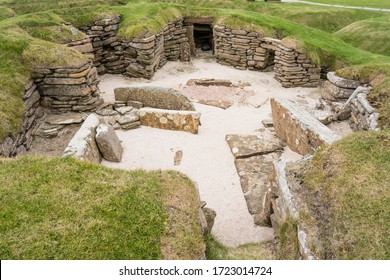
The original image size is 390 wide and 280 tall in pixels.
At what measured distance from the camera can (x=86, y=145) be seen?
843cm

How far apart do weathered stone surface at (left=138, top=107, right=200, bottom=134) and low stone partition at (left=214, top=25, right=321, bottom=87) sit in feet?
26.7

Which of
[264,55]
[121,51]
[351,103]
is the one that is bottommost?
[264,55]

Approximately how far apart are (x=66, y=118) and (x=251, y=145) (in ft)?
23.1

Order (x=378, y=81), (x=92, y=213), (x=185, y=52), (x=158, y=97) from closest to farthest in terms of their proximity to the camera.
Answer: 1. (x=92, y=213)
2. (x=378, y=81)
3. (x=158, y=97)
4. (x=185, y=52)

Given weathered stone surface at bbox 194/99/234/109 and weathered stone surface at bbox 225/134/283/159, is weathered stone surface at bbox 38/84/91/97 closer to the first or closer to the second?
weathered stone surface at bbox 194/99/234/109

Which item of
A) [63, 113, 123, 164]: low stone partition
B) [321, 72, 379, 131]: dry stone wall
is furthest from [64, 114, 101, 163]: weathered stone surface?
[321, 72, 379, 131]: dry stone wall

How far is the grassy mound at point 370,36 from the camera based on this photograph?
19719 mm

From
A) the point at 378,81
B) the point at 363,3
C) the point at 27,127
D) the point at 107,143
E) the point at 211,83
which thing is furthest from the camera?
the point at 363,3

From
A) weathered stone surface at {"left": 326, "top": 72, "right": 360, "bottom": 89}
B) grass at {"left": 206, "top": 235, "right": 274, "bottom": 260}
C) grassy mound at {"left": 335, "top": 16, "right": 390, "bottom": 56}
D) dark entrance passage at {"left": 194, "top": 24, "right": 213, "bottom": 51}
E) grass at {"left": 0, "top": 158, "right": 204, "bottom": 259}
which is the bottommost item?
dark entrance passage at {"left": 194, "top": 24, "right": 213, "bottom": 51}

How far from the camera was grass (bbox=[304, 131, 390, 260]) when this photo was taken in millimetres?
4492

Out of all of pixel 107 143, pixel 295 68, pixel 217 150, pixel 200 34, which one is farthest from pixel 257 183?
pixel 200 34

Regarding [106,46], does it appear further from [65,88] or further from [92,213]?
[92,213]

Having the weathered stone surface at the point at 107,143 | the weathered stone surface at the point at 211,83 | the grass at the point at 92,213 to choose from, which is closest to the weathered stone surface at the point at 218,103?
the weathered stone surface at the point at 211,83
